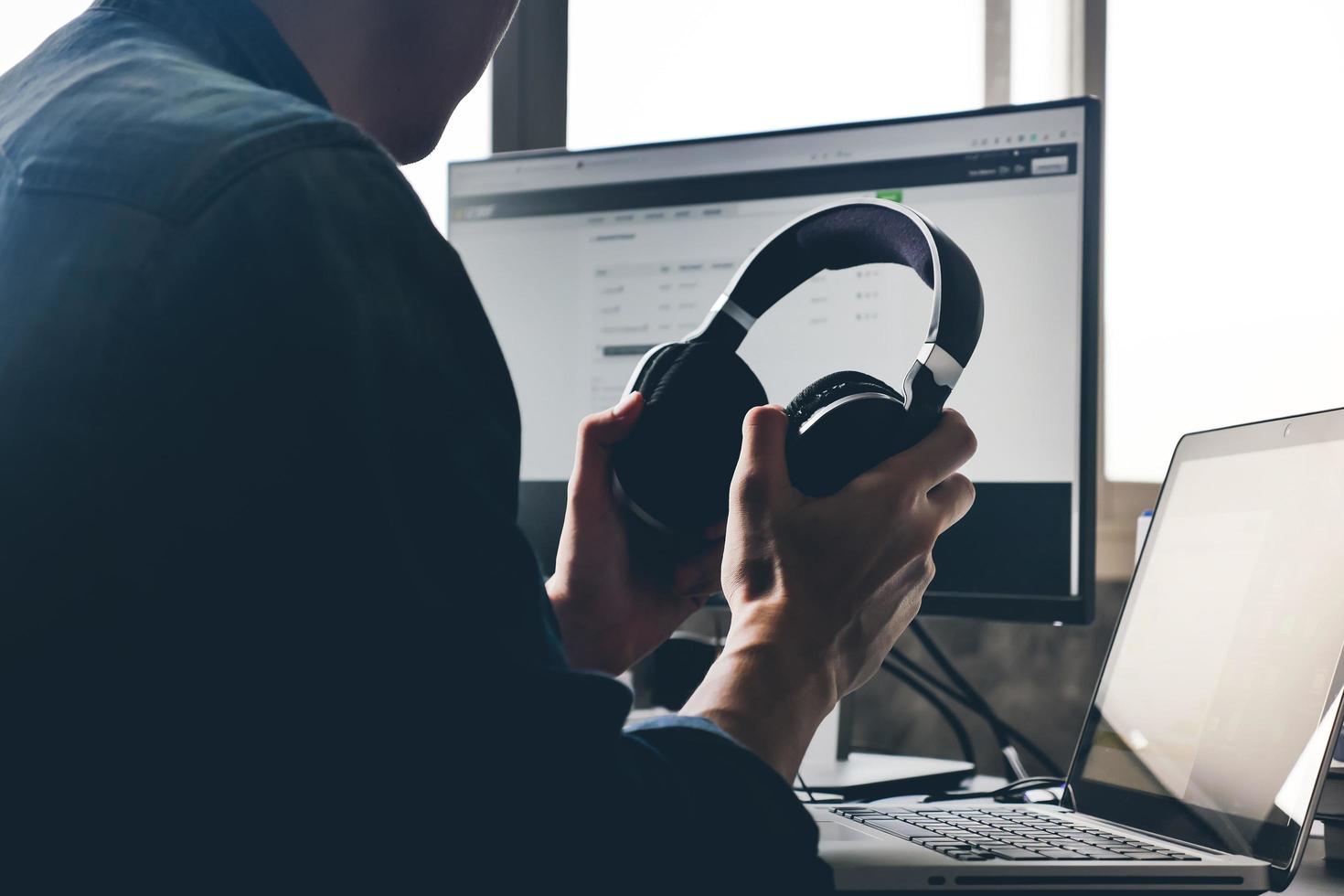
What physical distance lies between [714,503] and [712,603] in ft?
1.42

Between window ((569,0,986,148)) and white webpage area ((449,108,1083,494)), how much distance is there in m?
0.42

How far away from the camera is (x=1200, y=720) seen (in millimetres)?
723

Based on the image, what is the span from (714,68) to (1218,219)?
665mm

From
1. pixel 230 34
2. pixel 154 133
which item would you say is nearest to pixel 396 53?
pixel 230 34

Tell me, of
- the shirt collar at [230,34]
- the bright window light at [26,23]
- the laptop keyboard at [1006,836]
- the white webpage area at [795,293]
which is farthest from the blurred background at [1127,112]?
the shirt collar at [230,34]

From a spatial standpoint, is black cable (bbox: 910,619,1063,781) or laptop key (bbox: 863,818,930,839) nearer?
laptop key (bbox: 863,818,930,839)

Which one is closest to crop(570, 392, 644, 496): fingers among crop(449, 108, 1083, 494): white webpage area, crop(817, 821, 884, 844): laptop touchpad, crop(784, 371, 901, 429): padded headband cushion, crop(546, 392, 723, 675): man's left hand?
crop(546, 392, 723, 675): man's left hand

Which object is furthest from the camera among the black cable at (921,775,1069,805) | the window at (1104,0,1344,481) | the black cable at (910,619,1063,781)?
the window at (1104,0,1344,481)

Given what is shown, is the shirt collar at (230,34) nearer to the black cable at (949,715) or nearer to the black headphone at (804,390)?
the black headphone at (804,390)

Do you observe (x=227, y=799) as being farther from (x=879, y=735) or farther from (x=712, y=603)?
(x=879, y=735)

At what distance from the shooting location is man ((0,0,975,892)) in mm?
355

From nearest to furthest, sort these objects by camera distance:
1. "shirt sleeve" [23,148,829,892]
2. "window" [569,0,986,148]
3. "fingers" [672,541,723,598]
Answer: "shirt sleeve" [23,148,829,892] < "fingers" [672,541,723,598] < "window" [569,0,986,148]

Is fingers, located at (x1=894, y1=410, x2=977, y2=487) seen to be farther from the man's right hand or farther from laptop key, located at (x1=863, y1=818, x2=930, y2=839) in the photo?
laptop key, located at (x1=863, y1=818, x2=930, y2=839)

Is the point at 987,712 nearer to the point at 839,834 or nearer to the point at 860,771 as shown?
the point at 860,771
